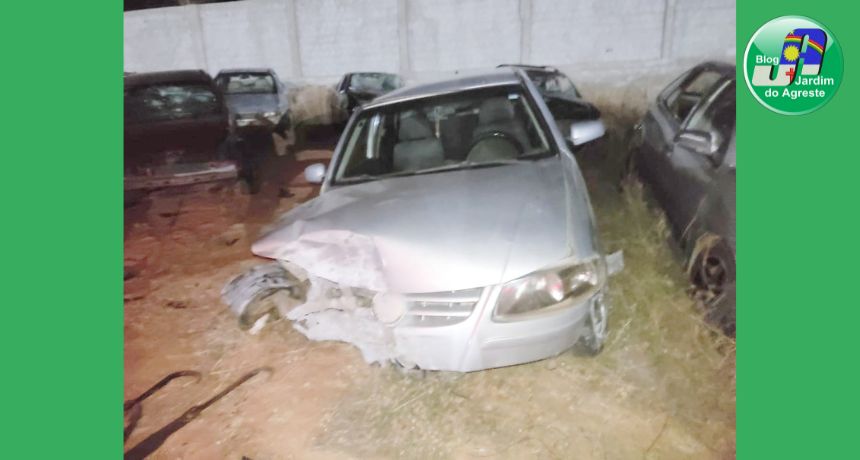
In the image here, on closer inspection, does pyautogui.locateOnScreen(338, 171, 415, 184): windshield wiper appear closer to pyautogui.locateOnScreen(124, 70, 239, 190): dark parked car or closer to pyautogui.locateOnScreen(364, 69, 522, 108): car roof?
pyautogui.locateOnScreen(364, 69, 522, 108): car roof

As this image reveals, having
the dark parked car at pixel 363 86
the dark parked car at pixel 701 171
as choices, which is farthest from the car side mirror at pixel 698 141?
the dark parked car at pixel 363 86

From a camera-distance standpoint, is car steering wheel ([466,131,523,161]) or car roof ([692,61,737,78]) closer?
car roof ([692,61,737,78])

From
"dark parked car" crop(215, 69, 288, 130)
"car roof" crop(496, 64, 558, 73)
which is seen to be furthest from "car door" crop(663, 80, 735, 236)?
"dark parked car" crop(215, 69, 288, 130)

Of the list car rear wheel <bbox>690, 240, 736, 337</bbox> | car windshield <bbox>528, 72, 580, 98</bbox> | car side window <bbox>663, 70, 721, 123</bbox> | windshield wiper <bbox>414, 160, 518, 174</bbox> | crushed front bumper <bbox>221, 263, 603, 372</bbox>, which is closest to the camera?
crushed front bumper <bbox>221, 263, 603, 372</bbox>

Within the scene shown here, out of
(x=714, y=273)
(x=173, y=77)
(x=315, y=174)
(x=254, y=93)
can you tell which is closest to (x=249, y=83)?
(x=254, y=93)

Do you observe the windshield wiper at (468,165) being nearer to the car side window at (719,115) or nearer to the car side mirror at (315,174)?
the car side mirror at (315,174)

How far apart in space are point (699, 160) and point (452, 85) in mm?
1175

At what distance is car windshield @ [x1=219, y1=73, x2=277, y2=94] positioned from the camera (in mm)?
2365

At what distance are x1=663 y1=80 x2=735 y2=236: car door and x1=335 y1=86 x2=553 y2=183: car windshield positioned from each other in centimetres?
61

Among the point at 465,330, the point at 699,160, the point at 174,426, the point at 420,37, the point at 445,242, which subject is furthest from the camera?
the point at 420,37

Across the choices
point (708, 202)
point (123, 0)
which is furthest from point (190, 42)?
point (708, 202)

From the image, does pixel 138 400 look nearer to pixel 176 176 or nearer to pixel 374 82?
pixel 176 176

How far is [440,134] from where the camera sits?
7.83 ft

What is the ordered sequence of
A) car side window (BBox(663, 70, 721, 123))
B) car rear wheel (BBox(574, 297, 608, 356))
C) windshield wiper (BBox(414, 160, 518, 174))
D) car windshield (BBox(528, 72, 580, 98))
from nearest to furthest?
car rear wheel (BBox(574, 297, 608, 356)) < car side window (BBox(663, 70, 721, 123)) < windshield wiper (BBox(414, 160, 518, 174)) < car windshield (BBox(528, 72, 580, 98))
